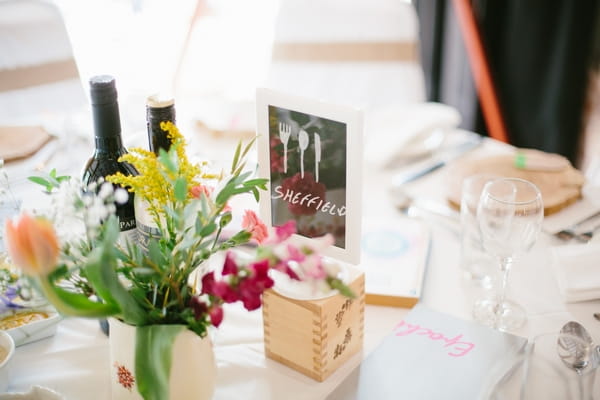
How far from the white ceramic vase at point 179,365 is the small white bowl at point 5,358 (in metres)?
0.16

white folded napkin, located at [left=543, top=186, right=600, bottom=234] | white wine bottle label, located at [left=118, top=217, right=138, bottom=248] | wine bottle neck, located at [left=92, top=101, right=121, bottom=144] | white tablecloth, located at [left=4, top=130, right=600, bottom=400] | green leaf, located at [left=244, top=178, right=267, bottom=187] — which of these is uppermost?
wine bottle neck, located at [left=92, top=101, right=121, bottom=144]

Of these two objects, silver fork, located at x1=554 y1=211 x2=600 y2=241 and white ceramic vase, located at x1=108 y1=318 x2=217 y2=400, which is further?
silver fork, located at x1=554 y1=211 x2=600 y2=241

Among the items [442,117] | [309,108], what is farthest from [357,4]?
[309,108]

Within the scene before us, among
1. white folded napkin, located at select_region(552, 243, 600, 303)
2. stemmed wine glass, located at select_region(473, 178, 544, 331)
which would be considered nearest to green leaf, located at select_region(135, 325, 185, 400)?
stemmed wine glass, located at select_region(473, 178, 544, 331)

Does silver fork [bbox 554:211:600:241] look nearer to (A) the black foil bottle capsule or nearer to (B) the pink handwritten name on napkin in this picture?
(B) the pink handwritten name on napkin

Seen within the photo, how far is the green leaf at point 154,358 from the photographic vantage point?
685mm

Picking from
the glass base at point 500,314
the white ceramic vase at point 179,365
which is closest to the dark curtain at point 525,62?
the glass base at point 500,314

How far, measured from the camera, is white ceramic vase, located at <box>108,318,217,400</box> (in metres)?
0.74

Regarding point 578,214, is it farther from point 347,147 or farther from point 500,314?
point 347,147

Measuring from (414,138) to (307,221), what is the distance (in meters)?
0.66

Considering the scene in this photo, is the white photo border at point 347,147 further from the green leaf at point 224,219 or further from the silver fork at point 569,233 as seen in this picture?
the silver fork at point 569,233

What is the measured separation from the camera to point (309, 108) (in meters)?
0.85

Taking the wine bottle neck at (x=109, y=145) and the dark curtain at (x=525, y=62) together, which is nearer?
the wine bottle neck at (x=109, y=145)

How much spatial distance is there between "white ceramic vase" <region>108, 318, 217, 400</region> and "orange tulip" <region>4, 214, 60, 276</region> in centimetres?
19
